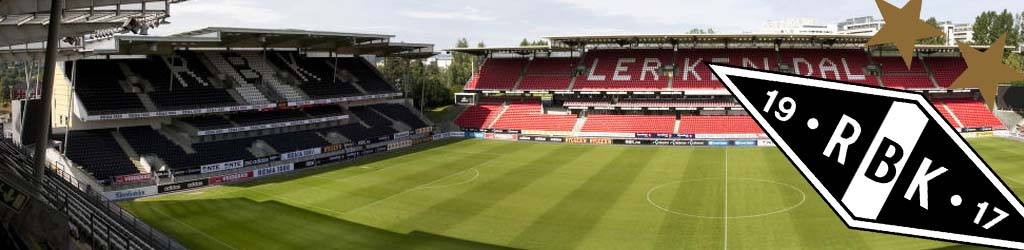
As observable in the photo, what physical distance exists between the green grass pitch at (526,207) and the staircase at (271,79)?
26.9ft

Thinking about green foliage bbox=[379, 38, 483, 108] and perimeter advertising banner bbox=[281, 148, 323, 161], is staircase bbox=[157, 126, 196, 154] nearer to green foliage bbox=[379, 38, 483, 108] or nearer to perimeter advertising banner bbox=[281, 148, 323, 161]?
perimeter advertising banner bbox=[281, 148, 323, 161]

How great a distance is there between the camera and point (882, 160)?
4215 mm

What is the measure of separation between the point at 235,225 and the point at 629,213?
53.3 ft

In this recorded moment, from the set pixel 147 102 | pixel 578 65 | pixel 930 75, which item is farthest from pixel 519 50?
pixel 930 75

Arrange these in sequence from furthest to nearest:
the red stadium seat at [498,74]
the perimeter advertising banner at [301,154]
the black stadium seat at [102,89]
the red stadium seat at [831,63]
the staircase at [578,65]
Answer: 1. the red stadium seat at [498,74]
2. the staircase at [578,65]
3. the red stadium seat at [831,63]
4. the perimeter advertising banner at [301,154]
5. the black stadium seat at [102,89]

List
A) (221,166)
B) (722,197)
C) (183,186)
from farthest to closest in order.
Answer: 1. (221,166)
2. (183,186)
3. (722,197)

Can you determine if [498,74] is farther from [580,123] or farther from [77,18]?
[77,18]

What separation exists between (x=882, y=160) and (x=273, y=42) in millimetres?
47584

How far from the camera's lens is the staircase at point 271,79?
47.8 metres

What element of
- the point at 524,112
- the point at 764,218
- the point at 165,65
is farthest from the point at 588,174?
the point at 165,65

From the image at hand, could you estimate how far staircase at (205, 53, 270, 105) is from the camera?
148 feet

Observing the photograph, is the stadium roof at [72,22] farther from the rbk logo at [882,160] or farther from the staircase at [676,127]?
the staircase at [676,127]

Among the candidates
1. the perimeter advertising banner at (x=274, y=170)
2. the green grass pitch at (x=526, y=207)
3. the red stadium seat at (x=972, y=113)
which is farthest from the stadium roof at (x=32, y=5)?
the red stadium seat at (x=972, y=113)

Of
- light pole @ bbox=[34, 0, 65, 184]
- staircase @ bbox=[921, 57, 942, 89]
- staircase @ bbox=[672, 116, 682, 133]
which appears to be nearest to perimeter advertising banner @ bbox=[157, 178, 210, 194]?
light pole @ bbox=[34, 0, 65, 184]
